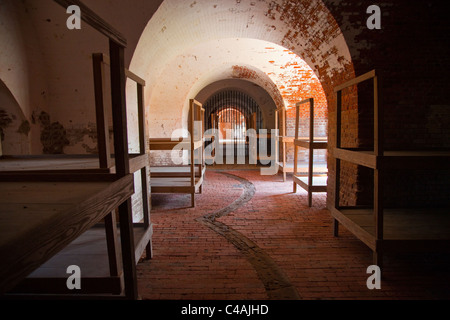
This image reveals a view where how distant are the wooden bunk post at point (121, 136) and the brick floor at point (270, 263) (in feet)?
2.98

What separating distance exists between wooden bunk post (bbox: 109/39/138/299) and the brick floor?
91 cm

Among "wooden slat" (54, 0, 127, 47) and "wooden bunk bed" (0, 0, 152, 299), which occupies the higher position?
"wooden slat" (54, 0, 127, 47)

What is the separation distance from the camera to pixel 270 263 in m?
3.51

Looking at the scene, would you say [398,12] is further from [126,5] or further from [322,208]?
[126,5]

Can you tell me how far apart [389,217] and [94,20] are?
153 inches

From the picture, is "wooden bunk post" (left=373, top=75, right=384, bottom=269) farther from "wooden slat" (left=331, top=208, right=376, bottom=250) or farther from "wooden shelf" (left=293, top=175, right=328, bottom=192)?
"wooden shelf" (left=293, top=175, right=328, bottom=192)

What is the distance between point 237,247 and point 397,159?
2.25 metres

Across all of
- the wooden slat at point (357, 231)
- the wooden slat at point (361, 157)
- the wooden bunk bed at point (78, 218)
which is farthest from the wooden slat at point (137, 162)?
the wooden slat at point (357, 231)

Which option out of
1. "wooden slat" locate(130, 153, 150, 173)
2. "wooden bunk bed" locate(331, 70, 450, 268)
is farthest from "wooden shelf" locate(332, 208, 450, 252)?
"wooden slat" locate(130, 153, 150, 173)

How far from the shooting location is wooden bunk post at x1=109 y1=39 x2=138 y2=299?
191cm

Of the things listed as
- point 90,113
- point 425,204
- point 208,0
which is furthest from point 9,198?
point 425,204
